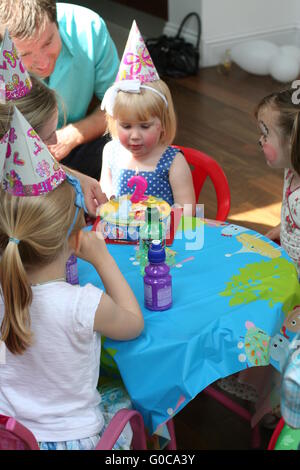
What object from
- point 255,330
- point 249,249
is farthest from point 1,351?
point 249,249

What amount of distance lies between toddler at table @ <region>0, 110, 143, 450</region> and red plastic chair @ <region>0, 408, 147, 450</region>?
0.20 ft

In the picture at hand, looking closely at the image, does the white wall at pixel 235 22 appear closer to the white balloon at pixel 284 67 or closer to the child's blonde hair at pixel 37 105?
the white balloon at pixel 284 67

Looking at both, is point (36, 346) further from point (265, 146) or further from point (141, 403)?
point (265, 146)

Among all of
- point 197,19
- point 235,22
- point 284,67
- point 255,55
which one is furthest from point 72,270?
point 235,22

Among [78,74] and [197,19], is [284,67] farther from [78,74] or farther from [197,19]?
[78,74]

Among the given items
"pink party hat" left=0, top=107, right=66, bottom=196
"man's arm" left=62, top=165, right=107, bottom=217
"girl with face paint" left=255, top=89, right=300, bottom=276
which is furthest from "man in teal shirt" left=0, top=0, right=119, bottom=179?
"pink party hat" left=0, top=107, right=66, bottom=196

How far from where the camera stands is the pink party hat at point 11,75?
70.1 inches

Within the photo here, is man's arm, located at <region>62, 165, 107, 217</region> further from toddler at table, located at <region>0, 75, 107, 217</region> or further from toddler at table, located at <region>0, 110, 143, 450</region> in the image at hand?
toddler at table, located at <region>0, 110, 143, 450</region>

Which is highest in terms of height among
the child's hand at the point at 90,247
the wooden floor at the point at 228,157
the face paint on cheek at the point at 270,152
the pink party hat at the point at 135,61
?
the pink party hat at the point at 135,61

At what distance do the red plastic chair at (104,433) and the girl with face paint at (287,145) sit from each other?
74 centimetres

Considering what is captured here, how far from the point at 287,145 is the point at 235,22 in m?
3.23

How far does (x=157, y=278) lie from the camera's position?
4.88ft

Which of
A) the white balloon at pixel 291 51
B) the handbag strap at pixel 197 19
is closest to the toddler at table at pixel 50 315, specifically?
the white balloon at pixel 291 51

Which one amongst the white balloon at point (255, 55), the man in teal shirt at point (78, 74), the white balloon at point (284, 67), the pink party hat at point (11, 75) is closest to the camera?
the pink party hat at point (11, 75)
